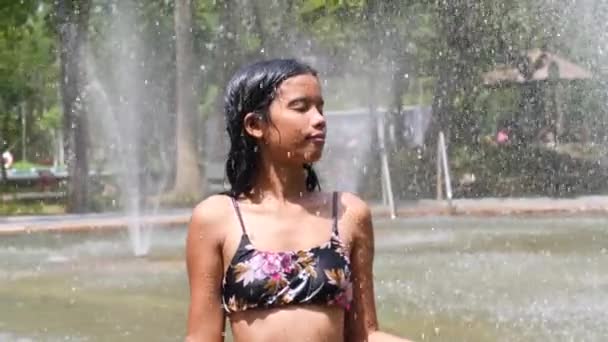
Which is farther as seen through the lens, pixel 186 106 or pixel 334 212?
pixel 186 106

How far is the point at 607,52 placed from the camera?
21.1 meters

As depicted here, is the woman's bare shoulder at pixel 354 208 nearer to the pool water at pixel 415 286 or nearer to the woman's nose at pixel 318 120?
the woman's nose at pixel 318 120

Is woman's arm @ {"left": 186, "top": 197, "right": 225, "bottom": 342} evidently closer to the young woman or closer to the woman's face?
the young woman

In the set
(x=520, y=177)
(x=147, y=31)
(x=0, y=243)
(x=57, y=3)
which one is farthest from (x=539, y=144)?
(x=0, y=243)

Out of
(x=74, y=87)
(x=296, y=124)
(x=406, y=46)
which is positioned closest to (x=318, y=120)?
(x=296, y=124)

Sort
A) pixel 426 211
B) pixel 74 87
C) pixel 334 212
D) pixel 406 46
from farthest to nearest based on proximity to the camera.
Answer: pixel 406 46, pixel 74 87, pixel 426 211, pixel 334 212

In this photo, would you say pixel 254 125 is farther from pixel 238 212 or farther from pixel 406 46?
pixel 406 46

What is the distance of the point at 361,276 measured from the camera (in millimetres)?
2346

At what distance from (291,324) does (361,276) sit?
0.18 meters

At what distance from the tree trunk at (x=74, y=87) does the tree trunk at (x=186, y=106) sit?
1.87 m

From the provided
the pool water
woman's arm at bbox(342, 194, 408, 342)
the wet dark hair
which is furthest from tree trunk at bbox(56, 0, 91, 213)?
woman's arm at bbox(342, 194, 408, 342)

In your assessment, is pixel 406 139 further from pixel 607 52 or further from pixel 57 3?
pixel 57 3

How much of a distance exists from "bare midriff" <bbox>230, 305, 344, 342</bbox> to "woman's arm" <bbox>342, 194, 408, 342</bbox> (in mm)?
89

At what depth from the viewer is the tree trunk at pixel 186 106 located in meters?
23.2
